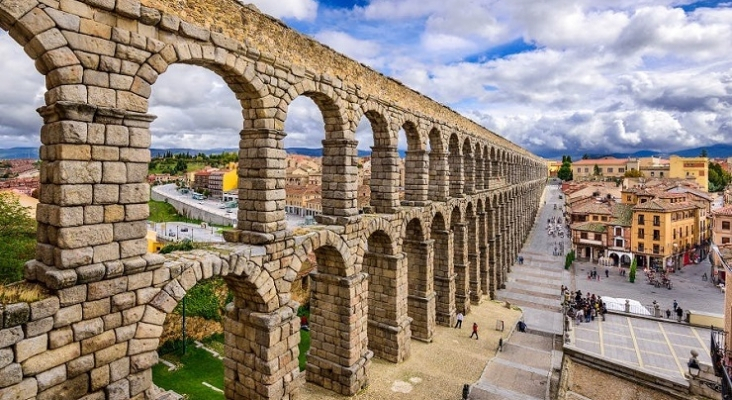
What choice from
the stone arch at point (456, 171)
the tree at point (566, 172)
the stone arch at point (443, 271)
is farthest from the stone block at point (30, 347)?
the tree at point (566, 172)

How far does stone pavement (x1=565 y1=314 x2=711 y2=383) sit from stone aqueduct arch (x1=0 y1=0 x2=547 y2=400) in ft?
31.5

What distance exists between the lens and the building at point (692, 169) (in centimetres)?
8012

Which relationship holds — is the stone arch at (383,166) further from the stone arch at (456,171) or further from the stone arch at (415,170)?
the stone arch at (456,171)

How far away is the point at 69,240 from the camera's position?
271 inches

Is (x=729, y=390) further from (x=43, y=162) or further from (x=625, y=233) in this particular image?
(x=625, y=233)

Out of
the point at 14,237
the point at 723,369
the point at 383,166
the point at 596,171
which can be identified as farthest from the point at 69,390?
the point at 596,171

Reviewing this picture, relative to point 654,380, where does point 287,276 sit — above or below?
above

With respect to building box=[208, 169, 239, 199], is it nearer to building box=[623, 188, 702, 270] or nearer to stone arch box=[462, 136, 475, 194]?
stone arch box=[462, 136, 475, 194]

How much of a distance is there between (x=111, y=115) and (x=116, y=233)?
2.12 m

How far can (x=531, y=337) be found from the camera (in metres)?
24.0

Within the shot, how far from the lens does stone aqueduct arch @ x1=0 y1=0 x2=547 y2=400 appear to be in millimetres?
6852

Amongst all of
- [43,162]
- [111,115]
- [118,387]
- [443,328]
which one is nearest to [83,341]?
[118,387]

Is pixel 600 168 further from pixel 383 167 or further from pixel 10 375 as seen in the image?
pixel 10 375

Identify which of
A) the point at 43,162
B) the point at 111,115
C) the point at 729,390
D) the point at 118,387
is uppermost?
the point at 111,115
